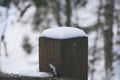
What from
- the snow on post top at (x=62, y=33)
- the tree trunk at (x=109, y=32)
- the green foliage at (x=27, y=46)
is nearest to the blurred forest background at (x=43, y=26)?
the green foliage at (x=27, y=46)

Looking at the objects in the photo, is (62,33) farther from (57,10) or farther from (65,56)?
(57,10)

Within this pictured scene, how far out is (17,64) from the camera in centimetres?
813

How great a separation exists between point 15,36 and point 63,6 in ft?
5.10

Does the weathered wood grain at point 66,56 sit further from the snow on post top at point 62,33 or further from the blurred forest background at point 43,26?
the blurred forest background at point 43,26

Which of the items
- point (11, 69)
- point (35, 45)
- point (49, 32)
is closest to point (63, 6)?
point (35, 45)

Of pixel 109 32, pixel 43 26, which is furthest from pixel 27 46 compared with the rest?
→ pixel 109 32

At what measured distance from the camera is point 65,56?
1.40 meters

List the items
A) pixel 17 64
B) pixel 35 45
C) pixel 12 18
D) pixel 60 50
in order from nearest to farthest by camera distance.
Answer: pixel 60 50
pixel 17 64
pixel 35 45
pixel 12 18

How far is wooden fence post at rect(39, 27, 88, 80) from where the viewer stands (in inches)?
55.1

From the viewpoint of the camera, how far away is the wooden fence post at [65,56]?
140 centimetres

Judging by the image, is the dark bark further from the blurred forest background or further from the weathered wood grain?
the weathered wood grain

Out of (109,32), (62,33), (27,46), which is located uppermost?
(62,33)

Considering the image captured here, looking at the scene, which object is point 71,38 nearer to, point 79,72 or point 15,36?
point 79,72

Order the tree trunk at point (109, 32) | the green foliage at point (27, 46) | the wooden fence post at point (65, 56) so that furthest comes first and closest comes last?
the green foliage at point (27, 46), the tree trunk at point (109, 32), the wooden fence post at point (65, 56)
